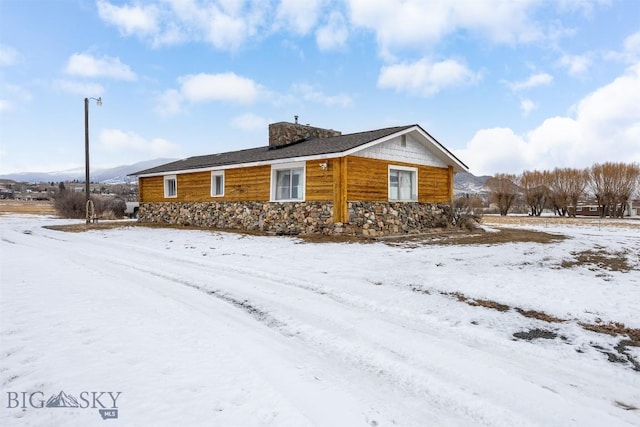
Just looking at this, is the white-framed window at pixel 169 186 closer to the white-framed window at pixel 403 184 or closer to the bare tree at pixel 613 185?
the white-framed window at pixel 403 184

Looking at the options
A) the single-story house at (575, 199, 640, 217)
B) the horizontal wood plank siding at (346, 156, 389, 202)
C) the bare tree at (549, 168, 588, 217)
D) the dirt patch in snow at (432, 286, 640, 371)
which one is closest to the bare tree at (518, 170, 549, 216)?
the bare tree at (549, 168, 588, 217)

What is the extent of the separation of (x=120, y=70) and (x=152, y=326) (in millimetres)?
22015

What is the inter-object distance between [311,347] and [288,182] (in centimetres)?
1247

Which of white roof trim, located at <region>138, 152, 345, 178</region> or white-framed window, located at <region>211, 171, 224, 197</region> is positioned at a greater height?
white roof trim, located at <region>138, 152, 345, 178</region>

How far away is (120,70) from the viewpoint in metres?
21.8

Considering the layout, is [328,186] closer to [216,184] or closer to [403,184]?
[403,184]

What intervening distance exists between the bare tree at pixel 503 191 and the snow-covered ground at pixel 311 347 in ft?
195

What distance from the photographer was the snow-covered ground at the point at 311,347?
2898 millimetres

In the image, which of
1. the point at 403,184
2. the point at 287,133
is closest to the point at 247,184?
the point at 287,133

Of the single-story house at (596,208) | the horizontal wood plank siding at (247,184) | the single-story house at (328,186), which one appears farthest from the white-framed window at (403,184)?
the single-story house at (596,208)

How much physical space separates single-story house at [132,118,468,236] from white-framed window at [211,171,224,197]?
0.16 feet

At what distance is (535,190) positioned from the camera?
59719 mm

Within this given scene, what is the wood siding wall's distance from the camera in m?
14.2

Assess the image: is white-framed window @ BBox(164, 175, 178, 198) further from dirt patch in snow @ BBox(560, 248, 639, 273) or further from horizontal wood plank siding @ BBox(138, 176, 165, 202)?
dirt patch in snow @ BBox(560, 248, 639, 273)
